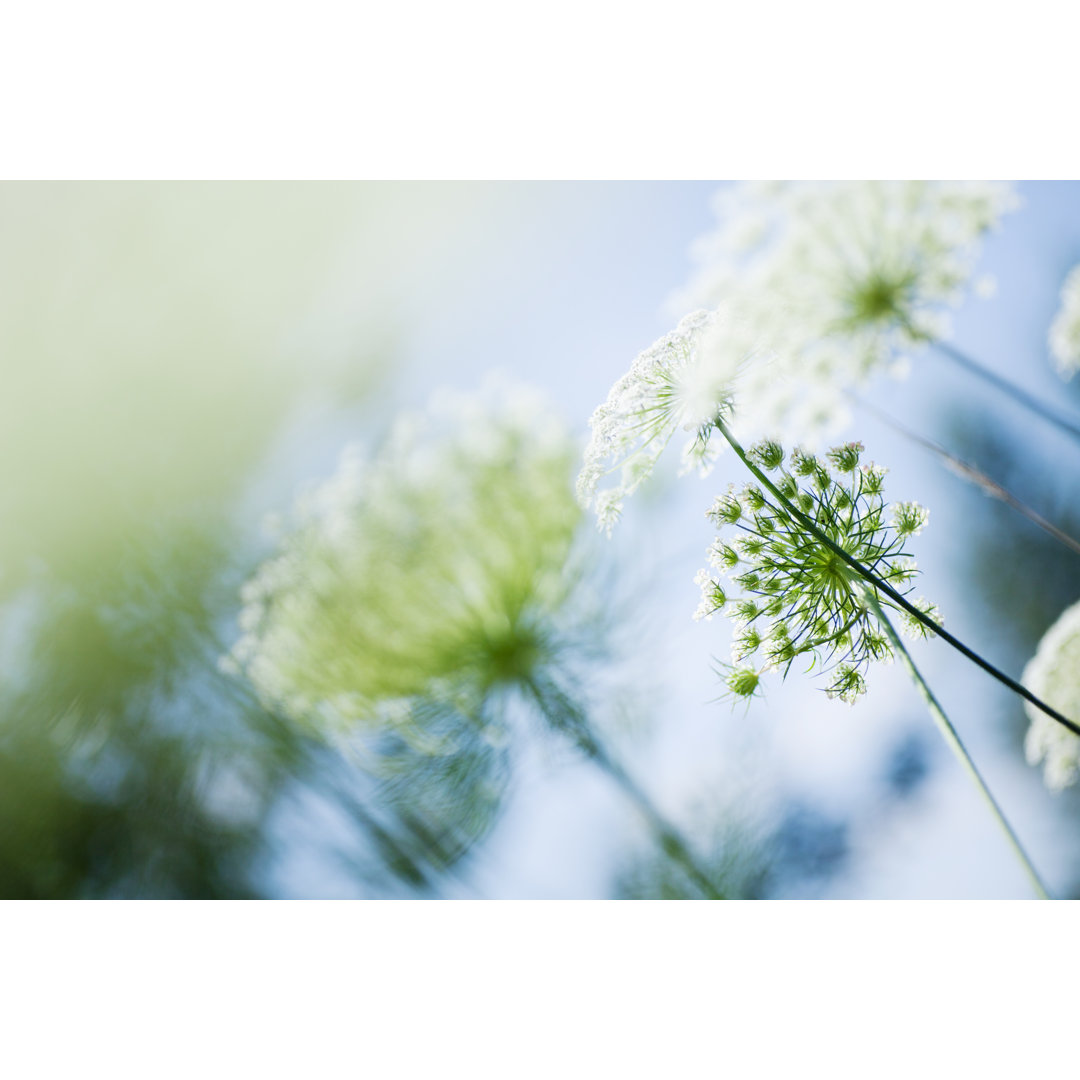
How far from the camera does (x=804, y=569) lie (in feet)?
2.85

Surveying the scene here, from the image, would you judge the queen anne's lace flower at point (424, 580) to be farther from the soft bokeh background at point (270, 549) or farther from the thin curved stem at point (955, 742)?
the thin curved stem at point (955, 742)

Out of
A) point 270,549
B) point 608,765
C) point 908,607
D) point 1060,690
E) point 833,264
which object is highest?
point 270,549

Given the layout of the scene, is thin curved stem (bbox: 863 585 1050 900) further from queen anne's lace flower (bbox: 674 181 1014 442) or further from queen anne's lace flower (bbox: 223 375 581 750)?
queen anne's lace flower (bbox: 223 375 581 750)

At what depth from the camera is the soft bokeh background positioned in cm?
160

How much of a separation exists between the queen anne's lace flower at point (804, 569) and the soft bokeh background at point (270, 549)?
0.58 meters

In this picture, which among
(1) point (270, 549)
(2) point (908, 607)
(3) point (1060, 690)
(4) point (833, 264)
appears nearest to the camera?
(2) point (908, 607)

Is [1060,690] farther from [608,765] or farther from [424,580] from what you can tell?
[424,580]

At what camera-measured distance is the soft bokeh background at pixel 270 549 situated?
5.26 feet

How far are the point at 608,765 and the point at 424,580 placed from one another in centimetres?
57

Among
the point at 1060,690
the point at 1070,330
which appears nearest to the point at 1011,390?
the point at 1070,330

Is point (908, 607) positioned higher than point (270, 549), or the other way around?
point (270, 549)
